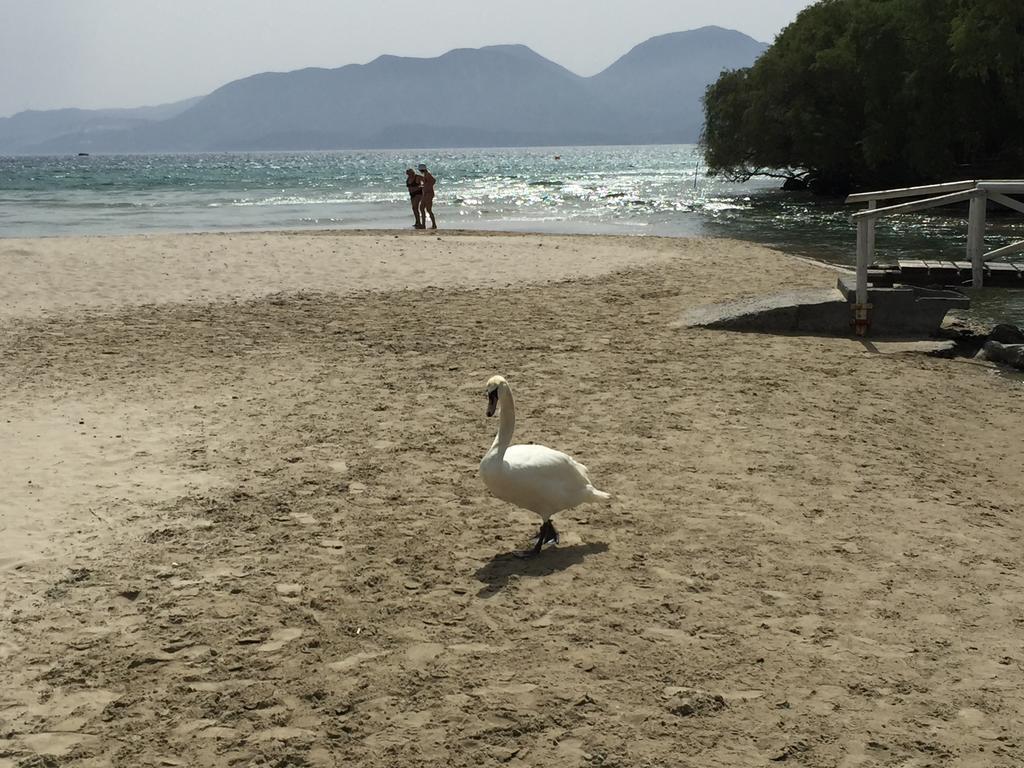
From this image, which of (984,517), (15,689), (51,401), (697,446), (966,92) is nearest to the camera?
(15,689)

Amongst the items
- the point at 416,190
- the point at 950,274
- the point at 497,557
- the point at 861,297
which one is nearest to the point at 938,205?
the point at 950,274

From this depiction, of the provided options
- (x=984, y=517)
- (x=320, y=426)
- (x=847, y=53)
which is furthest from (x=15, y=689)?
(x=847, y=53)

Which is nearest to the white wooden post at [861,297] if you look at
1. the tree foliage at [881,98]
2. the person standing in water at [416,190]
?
the person standing in water at [416,190]

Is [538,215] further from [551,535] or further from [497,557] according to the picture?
[497,557]

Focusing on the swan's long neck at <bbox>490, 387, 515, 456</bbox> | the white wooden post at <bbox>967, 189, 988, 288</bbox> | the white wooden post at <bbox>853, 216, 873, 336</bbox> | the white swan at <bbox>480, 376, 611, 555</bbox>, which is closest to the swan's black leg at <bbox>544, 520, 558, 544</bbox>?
the white swan at <bbox>480, 376, 611, 555</bbox>

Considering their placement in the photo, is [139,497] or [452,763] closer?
[452,763]

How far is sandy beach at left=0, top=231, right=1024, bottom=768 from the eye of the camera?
407 centimetres

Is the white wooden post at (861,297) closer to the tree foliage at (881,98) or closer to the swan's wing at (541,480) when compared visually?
the swan's wing at (541,480)

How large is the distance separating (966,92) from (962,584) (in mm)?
40468

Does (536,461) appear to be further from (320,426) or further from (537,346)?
(537,346)

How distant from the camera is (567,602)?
5.12 meters

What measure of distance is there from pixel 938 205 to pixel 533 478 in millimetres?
9891

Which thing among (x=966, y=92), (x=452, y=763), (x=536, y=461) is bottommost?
(x=452, y=763)

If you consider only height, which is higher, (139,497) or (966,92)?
(966,92)
